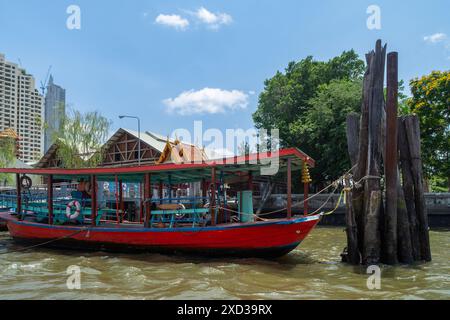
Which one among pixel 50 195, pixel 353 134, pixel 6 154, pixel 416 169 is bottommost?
pixel 50 195

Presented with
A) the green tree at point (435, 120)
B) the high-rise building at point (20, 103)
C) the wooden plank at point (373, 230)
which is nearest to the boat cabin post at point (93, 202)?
the wooden plank at point (373, 230)

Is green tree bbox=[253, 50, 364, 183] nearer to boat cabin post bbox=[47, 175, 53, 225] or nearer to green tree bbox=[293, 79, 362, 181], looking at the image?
green tree bbox=[293, 79, 362, 181]

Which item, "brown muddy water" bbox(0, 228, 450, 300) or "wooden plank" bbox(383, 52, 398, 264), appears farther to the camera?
"wooden plank" bbox(383, 52, 398, 264)

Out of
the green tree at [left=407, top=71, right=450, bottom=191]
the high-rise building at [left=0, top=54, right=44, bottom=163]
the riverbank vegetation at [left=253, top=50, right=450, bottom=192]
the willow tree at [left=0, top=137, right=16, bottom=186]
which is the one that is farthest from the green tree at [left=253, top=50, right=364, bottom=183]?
the high-rise building at [left=0, top=54, right=44, bottom=163]

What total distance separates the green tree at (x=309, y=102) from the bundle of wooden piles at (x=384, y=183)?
50.6 ft

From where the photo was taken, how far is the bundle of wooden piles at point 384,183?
8406 millimetres

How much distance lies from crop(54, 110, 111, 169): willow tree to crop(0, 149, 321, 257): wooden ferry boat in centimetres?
1573

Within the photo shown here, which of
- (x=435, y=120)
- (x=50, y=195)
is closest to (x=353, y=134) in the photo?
(x=50, y=195)

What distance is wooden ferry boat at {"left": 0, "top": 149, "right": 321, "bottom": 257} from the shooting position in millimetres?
9180

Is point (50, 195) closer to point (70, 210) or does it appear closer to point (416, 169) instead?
point (70, 210)

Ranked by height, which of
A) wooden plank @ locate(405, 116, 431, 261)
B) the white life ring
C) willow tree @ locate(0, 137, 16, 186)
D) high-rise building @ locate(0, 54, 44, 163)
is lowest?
the white life ring

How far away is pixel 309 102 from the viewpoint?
26.8 metres

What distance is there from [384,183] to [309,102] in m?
18.7
